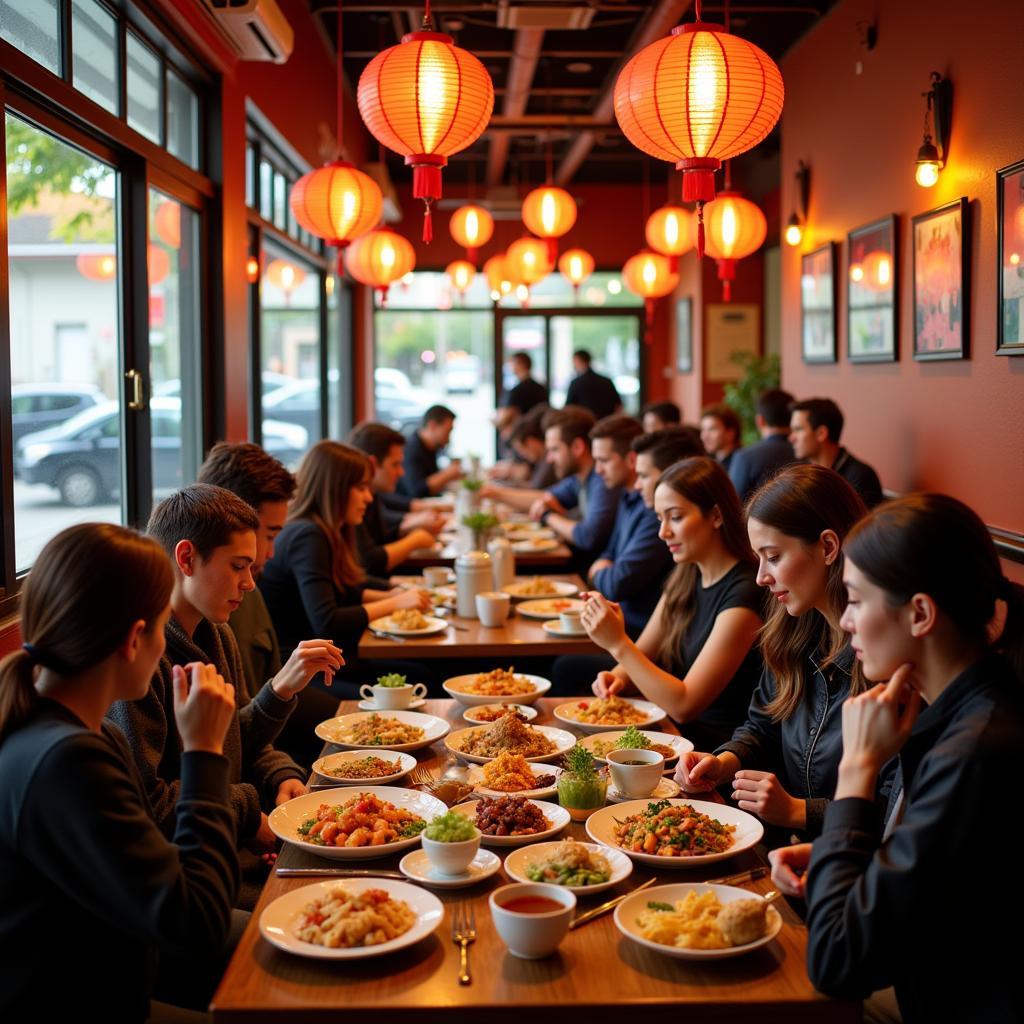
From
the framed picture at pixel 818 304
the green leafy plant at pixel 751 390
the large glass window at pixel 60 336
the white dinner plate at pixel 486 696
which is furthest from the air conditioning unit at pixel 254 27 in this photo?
the green leafy plant at pixel 751 390

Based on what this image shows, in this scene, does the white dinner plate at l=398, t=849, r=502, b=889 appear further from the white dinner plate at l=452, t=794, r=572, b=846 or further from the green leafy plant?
the green leafy plant

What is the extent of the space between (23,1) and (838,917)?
3107mm

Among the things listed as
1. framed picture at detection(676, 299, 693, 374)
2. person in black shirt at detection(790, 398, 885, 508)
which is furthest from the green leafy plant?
person in black shirt at detection(790, 398, 885, 508)

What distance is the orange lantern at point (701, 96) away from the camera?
10.4ft

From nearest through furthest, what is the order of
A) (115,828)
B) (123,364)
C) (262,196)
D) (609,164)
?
(115,828) → (123,364) → (262,196) → (609,164)

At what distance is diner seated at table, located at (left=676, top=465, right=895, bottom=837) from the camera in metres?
2.35

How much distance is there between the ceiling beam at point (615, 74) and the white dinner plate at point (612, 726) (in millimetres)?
2116

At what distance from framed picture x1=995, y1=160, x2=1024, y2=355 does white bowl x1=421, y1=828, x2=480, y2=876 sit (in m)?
3.34

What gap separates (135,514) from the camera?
4492mm

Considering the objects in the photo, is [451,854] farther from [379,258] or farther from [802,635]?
[379,258]

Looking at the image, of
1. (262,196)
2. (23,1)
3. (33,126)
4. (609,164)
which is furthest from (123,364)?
(609,164)

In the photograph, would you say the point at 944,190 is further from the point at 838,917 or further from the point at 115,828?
the point at 115,828

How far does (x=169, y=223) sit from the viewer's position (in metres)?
4.95


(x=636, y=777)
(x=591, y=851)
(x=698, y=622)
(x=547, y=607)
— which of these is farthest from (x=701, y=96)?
(x=591, y=851)
